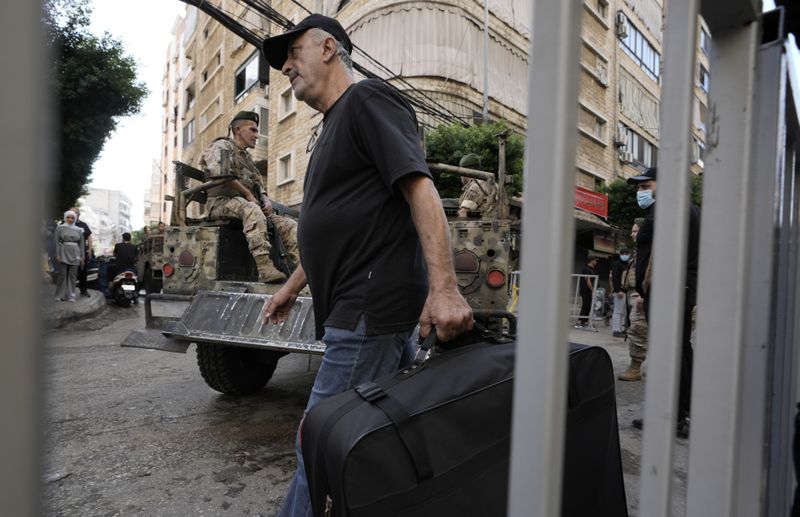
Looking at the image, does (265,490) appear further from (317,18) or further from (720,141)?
(720,141)

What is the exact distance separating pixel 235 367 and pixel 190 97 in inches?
1140

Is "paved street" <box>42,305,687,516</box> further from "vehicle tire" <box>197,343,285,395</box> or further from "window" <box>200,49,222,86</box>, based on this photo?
"window" <box>200,49,222,86</box>

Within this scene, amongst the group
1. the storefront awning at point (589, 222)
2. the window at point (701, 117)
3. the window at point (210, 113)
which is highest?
the window at point (210, 113)

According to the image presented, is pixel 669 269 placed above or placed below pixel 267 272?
above

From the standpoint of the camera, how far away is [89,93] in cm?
1160

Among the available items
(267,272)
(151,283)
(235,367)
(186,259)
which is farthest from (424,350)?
(151,283)

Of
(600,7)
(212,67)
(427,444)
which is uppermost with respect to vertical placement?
(600,7)

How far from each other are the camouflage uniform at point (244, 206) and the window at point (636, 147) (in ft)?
64.1

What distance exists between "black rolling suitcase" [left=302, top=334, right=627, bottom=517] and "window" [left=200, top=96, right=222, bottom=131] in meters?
23.7

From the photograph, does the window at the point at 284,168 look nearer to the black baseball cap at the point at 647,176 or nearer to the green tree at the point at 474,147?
the green tree at the point at 474,147

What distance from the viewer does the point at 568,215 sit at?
1.93 ft

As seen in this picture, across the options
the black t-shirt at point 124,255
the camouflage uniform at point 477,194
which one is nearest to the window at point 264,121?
the black t-shirt at point 124,255

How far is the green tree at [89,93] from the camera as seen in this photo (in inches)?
435

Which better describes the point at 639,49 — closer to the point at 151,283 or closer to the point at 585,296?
the point at 585,296
